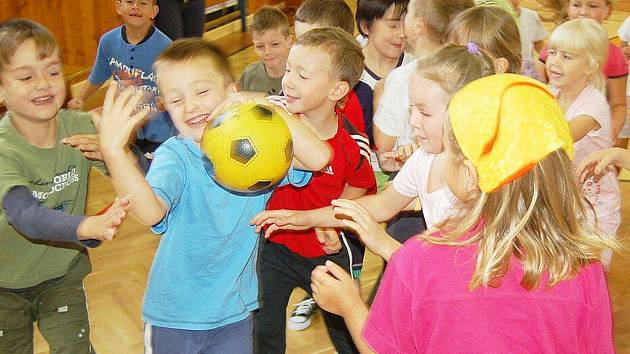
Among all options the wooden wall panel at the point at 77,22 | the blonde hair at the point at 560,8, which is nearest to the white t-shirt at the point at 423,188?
the blonde hair at the point at 560,8

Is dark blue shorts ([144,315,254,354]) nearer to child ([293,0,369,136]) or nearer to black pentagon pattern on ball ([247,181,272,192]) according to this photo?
black pentagon pattern on ball ([247,181,272,192])

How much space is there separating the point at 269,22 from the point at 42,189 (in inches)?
71.1

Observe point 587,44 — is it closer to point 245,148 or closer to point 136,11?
point 245,148

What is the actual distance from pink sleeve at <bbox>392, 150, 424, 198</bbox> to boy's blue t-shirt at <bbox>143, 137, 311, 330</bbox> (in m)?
0.51

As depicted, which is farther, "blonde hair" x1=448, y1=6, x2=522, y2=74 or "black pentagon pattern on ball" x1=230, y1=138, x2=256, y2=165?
"blonde hair" x1=448, y1=6, x2=522, y2=74

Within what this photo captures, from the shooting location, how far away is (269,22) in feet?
13.5

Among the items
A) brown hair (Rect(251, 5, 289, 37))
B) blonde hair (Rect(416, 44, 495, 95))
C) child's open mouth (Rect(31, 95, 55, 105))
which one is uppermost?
blonde hair (Rect(416, 44, 495, 95))

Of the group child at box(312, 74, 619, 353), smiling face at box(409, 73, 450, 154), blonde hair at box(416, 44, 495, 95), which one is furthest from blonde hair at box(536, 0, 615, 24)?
child at box(312, 74, 619, 353)

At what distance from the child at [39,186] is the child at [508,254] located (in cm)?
133

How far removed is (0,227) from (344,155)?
1155mm

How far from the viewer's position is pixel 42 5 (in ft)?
21.9

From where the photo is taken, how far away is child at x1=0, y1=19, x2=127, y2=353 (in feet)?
8.68

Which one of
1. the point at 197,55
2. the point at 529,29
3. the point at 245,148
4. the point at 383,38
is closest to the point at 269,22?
the point at 383,38

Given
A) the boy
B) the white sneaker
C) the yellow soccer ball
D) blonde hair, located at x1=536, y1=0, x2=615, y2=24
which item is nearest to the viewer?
the yellow soccer ball
